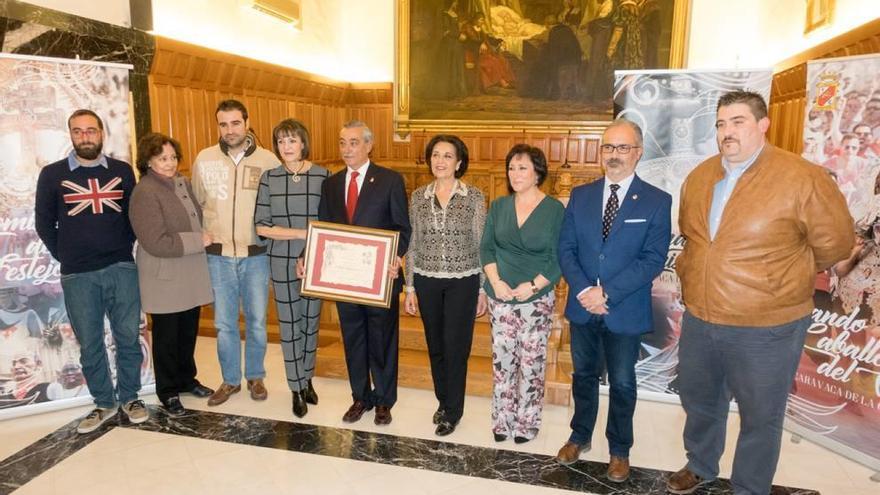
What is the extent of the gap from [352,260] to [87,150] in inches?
61.4

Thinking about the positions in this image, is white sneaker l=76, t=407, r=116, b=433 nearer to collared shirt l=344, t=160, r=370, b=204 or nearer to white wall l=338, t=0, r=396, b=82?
collared shirt l=344, t=160, r=370, b=204

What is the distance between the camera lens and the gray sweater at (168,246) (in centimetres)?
304

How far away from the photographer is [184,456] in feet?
9.50

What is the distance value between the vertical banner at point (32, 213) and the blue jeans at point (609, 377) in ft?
9.43

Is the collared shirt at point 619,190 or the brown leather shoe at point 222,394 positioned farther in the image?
the brown leather shoe at point 222,394

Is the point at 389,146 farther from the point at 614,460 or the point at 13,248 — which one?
the point at 614,460

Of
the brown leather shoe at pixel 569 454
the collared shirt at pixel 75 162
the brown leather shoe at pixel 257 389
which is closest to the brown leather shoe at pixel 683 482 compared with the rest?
the brown leather shoe at pixel 569 454

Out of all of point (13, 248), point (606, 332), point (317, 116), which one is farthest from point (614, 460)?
point (317, 116)

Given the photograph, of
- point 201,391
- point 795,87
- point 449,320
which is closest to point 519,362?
point 449,320

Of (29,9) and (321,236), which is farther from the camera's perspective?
(29,9)

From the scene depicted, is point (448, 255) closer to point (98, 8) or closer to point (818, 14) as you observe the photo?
point (98, 8)

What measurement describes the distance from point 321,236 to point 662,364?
230 centimetres

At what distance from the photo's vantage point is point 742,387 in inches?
92.2

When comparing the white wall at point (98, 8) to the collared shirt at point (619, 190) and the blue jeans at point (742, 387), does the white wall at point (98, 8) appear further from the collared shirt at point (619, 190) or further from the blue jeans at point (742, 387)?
the blue jeans at point (742, 387)
